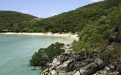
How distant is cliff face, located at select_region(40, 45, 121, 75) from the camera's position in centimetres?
2595

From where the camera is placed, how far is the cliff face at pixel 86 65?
25952mm

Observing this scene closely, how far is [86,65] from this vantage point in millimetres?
26812

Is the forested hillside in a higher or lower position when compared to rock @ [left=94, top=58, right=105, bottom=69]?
higher

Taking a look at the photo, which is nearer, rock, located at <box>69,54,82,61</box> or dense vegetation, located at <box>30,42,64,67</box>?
rock, located at <box>69,54,82,61</box>

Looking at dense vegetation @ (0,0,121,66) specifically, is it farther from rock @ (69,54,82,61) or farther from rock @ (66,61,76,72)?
rock @ (66,61,76,72)

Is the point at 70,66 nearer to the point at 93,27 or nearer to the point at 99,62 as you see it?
the point at 99,62

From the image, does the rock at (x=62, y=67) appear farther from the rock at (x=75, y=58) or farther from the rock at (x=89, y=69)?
the rock at (x=89, y=69)

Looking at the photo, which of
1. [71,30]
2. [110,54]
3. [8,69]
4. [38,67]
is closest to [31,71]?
[38,67]

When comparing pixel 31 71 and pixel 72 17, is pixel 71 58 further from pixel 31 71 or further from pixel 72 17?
pixel 72 17

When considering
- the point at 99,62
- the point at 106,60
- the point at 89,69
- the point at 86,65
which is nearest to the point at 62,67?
the point at 86,65

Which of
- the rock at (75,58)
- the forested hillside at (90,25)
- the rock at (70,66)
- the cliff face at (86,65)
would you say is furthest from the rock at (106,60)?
the rock at (70,66)

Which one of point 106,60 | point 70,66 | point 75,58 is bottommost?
point 70,66

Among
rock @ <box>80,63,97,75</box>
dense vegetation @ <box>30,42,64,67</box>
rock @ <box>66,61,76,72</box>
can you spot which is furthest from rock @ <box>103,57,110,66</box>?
dense vegetation @ <box>30,42,64,67</box>

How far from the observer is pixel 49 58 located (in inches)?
1492
